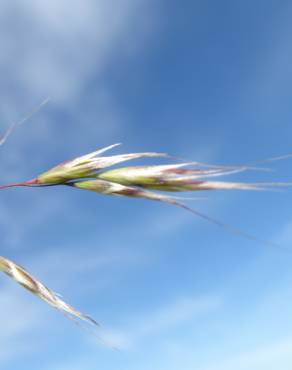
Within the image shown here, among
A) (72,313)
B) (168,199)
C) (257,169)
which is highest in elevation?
(257,169)

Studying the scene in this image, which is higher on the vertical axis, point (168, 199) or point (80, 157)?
point (80, 157)

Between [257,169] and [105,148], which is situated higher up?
[105,148]

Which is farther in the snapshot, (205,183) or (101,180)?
(101,180)

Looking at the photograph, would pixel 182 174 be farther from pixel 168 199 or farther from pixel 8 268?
pixel 8 268

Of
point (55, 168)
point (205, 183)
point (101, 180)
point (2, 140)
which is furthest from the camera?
point (2, 140)

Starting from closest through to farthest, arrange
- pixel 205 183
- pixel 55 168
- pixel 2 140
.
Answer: pixel 205 183 < pixel 55 168 < pixel 2 140

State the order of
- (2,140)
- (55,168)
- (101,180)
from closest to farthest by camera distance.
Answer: (101,180) < (55,168) < (2,140)

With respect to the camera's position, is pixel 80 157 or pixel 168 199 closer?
pixel 168 199

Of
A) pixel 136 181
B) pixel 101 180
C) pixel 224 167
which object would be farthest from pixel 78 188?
pixel 224 167

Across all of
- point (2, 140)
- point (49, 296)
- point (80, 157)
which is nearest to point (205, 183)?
point (80, 157)

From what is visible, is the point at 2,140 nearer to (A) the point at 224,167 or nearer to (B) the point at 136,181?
(B) the point at 136,181
